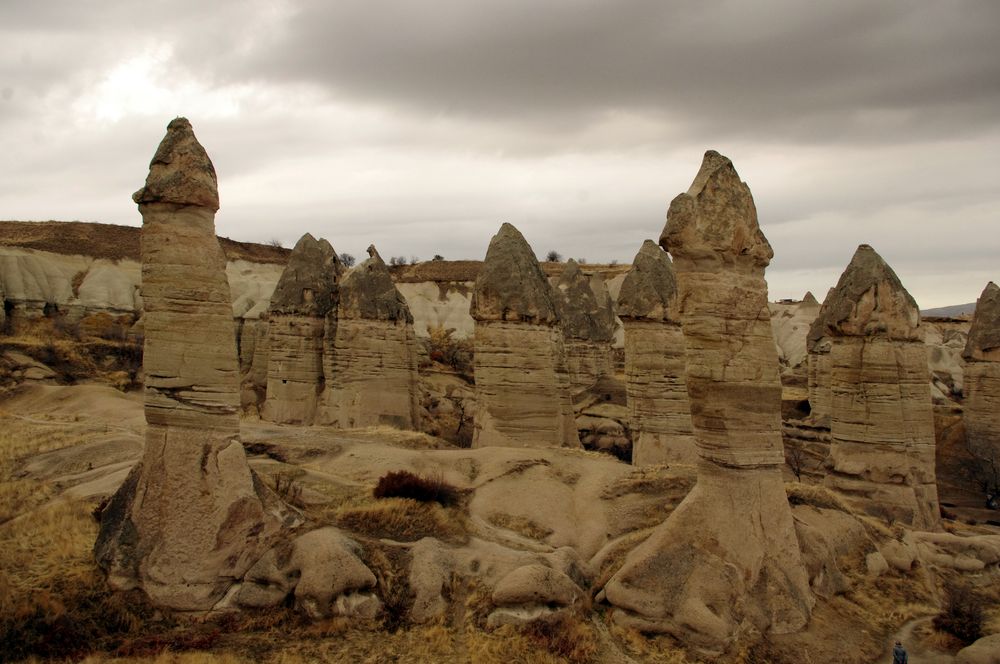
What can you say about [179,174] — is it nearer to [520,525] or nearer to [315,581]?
[315,581]

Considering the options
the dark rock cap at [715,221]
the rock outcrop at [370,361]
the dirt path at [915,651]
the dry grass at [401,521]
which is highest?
the dark rock cap at [715,221]

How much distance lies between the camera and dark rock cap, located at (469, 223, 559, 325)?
646 inches

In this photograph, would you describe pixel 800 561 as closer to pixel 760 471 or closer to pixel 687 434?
pixel 760 471

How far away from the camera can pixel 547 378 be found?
643 inches

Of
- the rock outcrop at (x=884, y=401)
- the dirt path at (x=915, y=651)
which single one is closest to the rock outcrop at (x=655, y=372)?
the rock outcrop at (x=884, y=401)

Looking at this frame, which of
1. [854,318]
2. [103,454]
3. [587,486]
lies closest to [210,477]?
[103,454]

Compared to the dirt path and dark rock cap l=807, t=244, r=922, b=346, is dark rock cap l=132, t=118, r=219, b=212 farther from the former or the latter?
dark rock cap l=807, t=244, r=922, b=346

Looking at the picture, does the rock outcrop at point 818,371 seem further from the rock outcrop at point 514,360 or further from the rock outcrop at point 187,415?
the rock outcrop at point 187,415

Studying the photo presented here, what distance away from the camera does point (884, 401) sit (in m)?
14.5

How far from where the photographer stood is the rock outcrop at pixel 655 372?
54.2 feet

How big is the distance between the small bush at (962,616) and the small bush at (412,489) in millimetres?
6412

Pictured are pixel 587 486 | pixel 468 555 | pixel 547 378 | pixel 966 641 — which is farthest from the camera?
pixel 547 378

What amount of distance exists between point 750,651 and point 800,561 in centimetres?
139

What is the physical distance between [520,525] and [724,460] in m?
3.41
